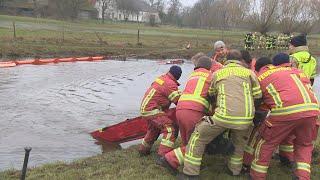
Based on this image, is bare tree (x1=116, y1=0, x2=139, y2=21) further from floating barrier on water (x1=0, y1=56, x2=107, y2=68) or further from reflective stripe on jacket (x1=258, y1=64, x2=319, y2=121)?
reflective stripe on jacket (x1=258, y1=64, x2=319, y2=121)

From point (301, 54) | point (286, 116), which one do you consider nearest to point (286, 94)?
point (286, 116)

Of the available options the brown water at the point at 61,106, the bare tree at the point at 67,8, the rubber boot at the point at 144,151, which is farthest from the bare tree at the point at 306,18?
the rubber boot at the point at 144,151

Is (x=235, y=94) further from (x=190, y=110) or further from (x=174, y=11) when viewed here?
(x=174, y=11)

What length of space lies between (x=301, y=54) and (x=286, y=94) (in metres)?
3.42

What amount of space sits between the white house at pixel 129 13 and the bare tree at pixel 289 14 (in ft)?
112

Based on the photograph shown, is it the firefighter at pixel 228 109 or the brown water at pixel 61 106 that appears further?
the brown water at pixel 61 106

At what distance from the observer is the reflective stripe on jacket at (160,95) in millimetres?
8234

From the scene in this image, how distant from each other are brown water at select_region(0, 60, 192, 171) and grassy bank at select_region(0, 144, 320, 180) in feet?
3.21

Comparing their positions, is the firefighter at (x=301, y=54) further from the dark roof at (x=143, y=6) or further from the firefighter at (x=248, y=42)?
the dark roof at (x=143, y=6)

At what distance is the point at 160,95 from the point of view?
8336mm

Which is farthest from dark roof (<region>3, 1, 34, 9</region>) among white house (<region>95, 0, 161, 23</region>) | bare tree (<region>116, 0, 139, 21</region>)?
bare tree (<region>116, 0, 139, 21</region>)

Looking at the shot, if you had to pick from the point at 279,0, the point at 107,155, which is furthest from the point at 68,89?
the point at 279,0

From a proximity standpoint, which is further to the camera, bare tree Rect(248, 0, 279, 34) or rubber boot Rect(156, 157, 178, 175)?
bare tree Rect(248, 0, 279, 34)

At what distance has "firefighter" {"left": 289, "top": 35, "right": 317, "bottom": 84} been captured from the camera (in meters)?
9.38
